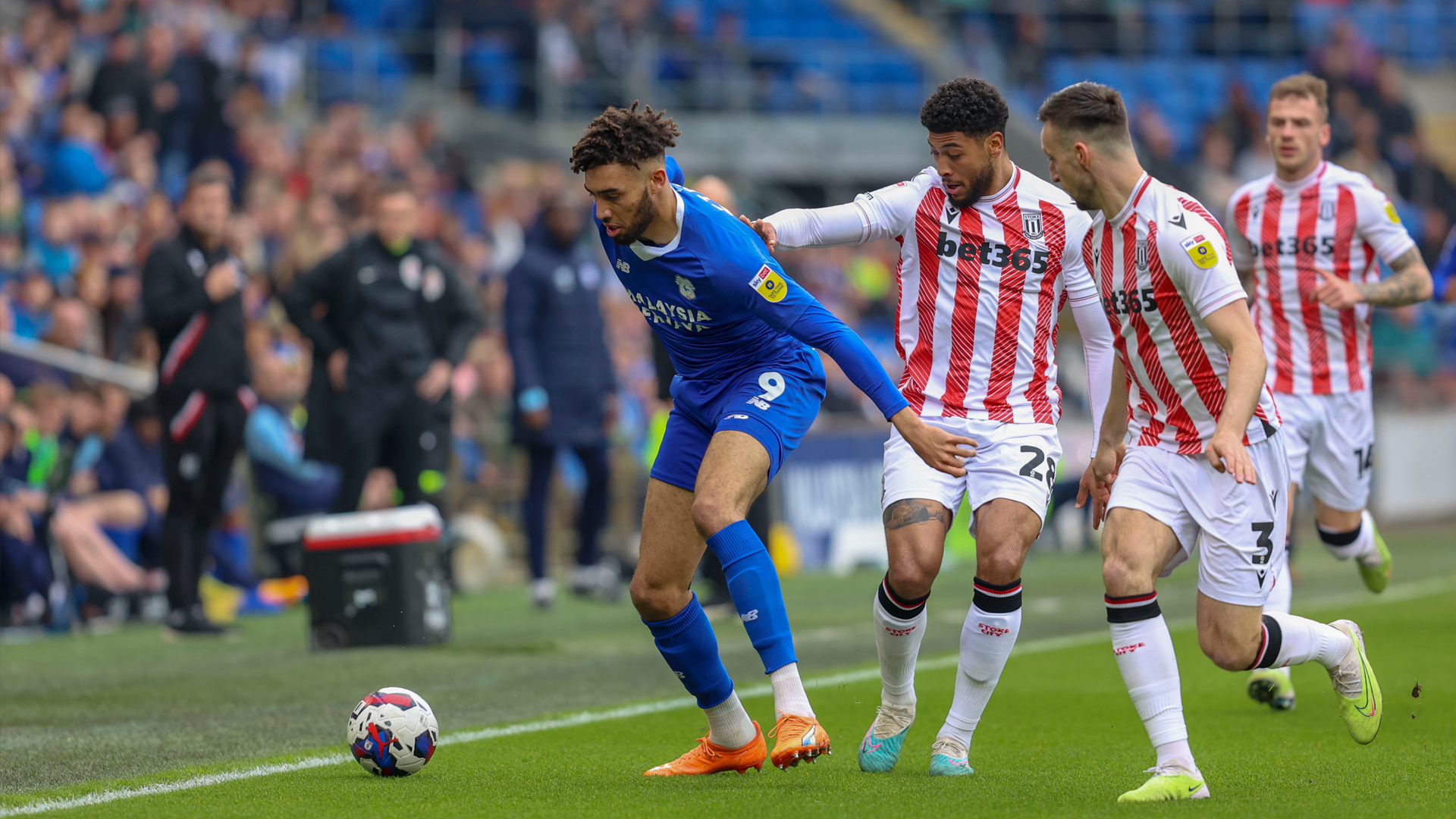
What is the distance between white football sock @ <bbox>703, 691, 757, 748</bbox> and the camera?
537 centimetres

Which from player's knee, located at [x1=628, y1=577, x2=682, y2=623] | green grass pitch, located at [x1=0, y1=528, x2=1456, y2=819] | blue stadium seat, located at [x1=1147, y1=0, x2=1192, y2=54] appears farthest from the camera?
blue stadium seat, located at [x1=1147, y1=0, x2=1192, y2=54]

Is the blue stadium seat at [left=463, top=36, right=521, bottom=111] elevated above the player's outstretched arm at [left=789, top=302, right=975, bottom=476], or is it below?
above

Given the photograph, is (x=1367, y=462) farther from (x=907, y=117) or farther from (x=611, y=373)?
(x=907, y=117)

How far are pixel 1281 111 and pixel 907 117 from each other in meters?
16.8

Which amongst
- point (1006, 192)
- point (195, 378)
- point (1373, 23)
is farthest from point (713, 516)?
point (1373, 23)

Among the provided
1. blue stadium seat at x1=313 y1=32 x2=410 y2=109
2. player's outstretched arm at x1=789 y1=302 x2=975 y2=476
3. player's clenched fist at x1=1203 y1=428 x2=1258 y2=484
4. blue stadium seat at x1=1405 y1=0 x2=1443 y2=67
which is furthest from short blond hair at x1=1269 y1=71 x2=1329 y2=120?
blue stadium seat at x1=1405 y1=0 x2=1443 y2=67

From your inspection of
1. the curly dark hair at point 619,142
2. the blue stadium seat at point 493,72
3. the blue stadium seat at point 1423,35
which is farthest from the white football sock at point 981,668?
the blue stadium seat at point 1423,35

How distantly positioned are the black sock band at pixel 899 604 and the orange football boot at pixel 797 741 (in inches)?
22.6

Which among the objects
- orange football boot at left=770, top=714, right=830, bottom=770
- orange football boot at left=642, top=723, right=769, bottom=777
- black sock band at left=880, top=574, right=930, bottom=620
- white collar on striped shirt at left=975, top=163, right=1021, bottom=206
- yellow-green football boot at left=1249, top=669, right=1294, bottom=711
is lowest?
yellow-green football boot at left=1249, top=669, right=1294, bottom=711

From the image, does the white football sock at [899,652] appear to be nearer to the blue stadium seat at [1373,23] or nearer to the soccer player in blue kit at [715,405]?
the soccer player in blue kit at [715,405]

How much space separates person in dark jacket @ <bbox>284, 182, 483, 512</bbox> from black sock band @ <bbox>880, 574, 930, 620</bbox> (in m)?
5.46

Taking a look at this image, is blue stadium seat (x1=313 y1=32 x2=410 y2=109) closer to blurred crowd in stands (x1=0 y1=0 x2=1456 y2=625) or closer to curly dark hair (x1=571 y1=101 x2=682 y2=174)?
blurred crowd in stands (x1=0 y1=0 x2=1456 y2=625)

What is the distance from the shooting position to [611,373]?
11.8 m

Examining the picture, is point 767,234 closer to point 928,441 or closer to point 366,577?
point 928,441
